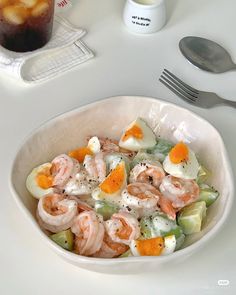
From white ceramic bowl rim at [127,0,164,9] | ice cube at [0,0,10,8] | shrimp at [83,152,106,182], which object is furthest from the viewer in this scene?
white ceramic bowl rim at [127,0,164,9]

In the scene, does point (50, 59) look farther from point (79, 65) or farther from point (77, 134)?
point (77, 134)

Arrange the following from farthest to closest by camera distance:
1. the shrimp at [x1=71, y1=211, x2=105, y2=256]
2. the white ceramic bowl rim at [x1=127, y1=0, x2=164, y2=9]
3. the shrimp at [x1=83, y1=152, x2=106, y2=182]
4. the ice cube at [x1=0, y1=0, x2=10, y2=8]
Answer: the white ceramic bowl rim at [x1=127, y1=0, x2=164, y2=9] < the ice cube at [x1=0, y1=0, x2=10, y2=8] < the shrimp at [x1=83, y1=152, x2=106, y2=182] < the shrimp at [x1=71, y1=211, x2=105, y2=256]

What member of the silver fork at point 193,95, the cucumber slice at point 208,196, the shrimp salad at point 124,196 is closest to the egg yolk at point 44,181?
the shrimp salad at point 124,196

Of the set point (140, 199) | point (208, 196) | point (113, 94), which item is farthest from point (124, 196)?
point (113, 94)

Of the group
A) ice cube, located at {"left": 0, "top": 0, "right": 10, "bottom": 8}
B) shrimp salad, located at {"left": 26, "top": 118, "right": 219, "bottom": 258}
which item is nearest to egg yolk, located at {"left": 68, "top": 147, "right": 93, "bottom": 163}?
shrimp salad, located at {"left": 26, "top": 118, "right": 219, "bottom": 258}

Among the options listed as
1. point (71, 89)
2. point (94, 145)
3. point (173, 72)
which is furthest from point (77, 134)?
point (173, 72)

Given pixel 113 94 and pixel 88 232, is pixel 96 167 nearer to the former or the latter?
pixel 88 232

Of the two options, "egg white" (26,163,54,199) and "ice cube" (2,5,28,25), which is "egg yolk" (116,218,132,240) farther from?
"ice cube" (2,5,28,25)
